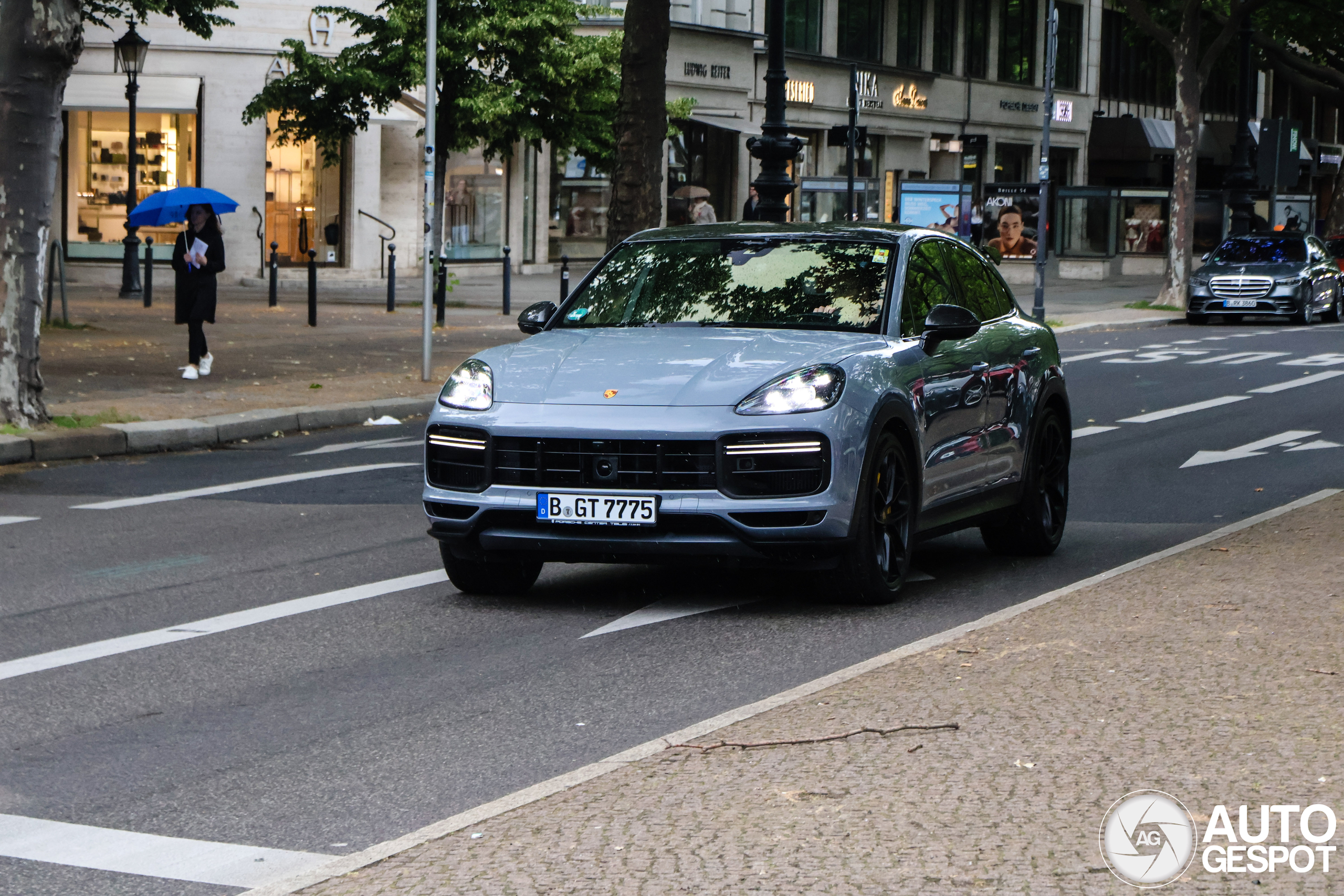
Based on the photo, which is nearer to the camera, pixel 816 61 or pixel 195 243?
pixel 195 243

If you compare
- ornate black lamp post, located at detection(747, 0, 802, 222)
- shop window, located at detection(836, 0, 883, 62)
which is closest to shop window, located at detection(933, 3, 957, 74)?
shop window, located at detection(836, 0, 883, 62)

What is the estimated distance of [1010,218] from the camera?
149ft

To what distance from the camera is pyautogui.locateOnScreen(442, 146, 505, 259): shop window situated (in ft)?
138

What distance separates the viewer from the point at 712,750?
5.50 meters

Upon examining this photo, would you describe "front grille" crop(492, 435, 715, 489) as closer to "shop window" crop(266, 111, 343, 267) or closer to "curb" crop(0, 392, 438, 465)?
"curb" crop(0, 392, 438, 465)

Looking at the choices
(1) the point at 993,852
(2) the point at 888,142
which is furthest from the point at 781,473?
(2) the point at 888,142

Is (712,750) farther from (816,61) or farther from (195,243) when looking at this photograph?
(816,61)

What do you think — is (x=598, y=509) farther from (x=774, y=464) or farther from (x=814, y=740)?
(x=814, y=740)

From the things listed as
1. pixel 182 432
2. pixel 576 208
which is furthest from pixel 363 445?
pixel 576 208

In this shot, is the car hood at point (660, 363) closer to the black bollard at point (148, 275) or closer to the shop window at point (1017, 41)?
the black bollard at point (148, 275)

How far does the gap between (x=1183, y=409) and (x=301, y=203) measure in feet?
80.6

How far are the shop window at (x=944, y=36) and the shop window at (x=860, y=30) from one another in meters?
3.17

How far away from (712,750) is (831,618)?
2.55 m

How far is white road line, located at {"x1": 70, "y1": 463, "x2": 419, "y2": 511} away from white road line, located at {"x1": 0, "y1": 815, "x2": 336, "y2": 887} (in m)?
6.46
